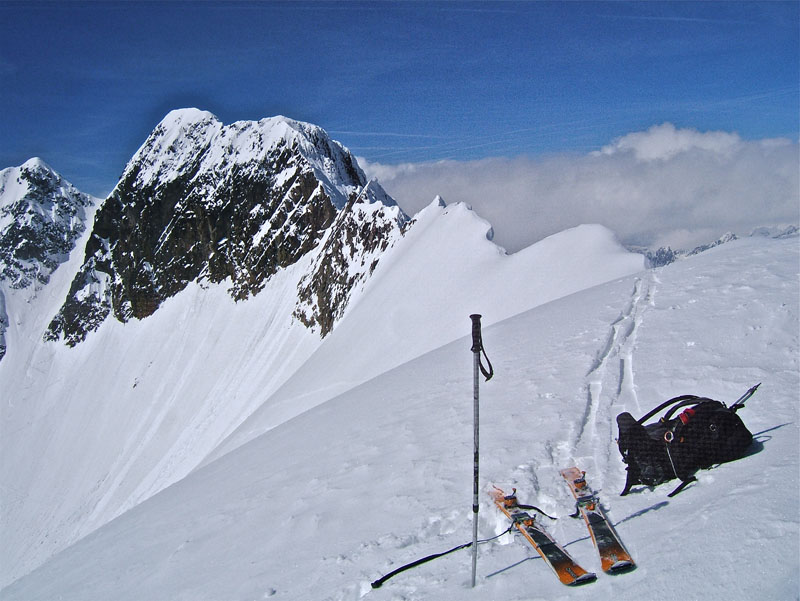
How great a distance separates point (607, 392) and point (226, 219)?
82.0 meters

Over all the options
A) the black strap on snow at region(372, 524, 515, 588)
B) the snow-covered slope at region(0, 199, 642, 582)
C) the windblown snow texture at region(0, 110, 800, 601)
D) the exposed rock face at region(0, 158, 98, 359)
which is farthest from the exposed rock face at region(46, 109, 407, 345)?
the black strap on snow at region(372, 524, 515, 588)

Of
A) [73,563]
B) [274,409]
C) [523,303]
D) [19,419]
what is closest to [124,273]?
[19,419]

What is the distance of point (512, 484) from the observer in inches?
237

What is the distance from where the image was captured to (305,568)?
18.3 ft

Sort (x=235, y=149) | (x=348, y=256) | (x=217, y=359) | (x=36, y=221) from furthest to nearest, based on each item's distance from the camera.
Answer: (x=36, y=221) < (x=235, y=149) < (x=217, y=359) < (x=348, y=256)

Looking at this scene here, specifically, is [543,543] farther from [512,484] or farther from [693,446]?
[693,446]

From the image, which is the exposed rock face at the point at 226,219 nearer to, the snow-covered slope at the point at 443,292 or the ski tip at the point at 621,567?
the snow-covered slope at the point at 443,292

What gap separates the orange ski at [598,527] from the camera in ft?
13.1

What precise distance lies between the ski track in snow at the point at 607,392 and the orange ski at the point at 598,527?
0.31 m

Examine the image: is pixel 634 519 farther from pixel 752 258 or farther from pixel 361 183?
pixel 361 183

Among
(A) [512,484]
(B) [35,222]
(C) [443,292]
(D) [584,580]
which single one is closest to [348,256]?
(C) [443,292]

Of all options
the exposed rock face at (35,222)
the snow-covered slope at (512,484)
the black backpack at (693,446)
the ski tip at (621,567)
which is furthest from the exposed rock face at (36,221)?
the ski tip at (621,567)

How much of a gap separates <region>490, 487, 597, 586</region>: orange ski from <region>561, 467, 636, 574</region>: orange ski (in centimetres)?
20

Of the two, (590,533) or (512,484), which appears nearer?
(590,533)
